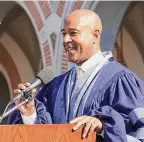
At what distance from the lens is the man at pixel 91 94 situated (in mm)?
2010

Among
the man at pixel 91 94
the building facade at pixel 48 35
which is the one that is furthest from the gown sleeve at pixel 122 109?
the building facade at pixel 48 35

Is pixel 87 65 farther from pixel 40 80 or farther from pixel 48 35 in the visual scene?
pixel 48 35

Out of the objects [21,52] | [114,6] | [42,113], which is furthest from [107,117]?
[21,52]

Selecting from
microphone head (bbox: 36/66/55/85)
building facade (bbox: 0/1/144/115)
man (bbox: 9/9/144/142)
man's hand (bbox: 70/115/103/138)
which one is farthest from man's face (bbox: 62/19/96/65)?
building facade (bbox: 0/1/144/115)

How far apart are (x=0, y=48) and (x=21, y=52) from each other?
1.13ft

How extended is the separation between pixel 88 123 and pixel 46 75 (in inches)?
17.0

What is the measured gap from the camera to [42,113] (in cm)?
227

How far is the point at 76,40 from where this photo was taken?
7.19 ft

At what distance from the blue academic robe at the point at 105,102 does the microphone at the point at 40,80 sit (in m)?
0.10

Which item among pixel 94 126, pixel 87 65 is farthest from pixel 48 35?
pixel 94 126

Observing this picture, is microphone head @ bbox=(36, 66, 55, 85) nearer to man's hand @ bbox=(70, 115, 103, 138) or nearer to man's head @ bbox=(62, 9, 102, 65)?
man's head @ bbox=(62, 9, 102, 65)

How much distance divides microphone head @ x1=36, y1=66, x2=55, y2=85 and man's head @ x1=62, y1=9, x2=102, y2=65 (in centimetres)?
12

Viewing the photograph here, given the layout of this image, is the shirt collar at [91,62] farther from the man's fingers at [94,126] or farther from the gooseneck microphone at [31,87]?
the man's fingers at [94,126]

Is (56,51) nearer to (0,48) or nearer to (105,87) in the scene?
(0,48)
